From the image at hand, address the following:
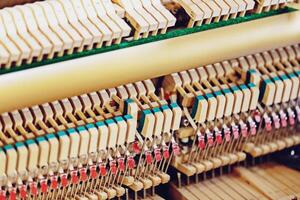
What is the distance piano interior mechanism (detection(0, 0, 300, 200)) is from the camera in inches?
121

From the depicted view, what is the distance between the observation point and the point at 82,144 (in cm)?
329

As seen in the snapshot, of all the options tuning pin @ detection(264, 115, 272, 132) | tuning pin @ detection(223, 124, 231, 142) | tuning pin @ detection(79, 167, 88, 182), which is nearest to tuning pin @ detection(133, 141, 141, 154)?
tuning pin @ detection(79, 167, 88, 182)

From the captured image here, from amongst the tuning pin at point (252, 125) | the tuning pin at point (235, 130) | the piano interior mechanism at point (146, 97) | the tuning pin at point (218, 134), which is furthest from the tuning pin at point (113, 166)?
the tuning pin at point (252, 125)

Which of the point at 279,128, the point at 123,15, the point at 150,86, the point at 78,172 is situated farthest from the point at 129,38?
the point at 279,128

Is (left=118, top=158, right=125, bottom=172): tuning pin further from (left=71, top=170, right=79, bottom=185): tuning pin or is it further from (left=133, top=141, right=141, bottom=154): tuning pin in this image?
(left=71, top=170, right=79, bottom=185): tuning pin

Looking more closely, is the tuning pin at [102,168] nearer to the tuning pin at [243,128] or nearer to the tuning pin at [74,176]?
the tuning pin at [74,176]

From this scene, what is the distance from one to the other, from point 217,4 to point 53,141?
93 centimetres

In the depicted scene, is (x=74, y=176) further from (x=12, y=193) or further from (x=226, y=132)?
(x=226, y=132)

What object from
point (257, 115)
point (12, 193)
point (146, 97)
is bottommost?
point (12, 193)

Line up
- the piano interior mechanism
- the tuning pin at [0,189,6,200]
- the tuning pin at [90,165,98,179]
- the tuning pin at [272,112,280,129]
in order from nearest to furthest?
1. the piano interior mechanism
2. the tuning pin at [0,189,6,200]
3. the tuning pin at [90,165,98,179]
4. the tuning pin at [272,112,280,129]

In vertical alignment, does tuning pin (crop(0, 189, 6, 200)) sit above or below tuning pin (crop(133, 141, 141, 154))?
below

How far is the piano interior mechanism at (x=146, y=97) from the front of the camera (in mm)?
3082

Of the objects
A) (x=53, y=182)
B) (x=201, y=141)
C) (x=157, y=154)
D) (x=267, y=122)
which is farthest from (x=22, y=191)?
(x=267, y=122)

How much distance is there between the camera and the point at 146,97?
3.52 m
